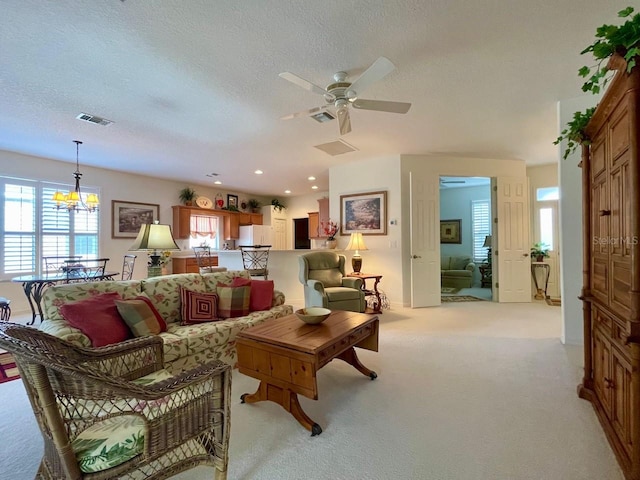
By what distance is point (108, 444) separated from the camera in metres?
1.13

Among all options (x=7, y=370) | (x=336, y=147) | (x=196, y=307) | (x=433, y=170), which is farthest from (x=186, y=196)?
(x=433, y=170)

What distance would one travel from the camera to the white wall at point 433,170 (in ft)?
17.2

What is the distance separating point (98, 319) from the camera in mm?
2172

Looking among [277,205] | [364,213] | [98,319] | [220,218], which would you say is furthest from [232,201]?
[98,319]

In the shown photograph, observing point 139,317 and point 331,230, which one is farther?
point 331,230

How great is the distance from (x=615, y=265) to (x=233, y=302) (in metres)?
2.90

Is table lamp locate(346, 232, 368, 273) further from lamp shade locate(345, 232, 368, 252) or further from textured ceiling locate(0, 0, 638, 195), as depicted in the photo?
textured ceiling locate(0, 0, 638, 195)

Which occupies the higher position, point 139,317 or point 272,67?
point 272,67

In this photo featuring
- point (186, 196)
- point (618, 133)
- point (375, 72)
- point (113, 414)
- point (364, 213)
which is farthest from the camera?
point (186, 196)

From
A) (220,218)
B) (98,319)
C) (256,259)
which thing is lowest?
(98,319)

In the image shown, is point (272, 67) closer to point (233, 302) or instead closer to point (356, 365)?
point (233, 302)

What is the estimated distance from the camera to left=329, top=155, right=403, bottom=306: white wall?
208 inches

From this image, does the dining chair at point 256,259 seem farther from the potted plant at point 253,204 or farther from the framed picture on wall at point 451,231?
the framed picture on wall at point 451,231

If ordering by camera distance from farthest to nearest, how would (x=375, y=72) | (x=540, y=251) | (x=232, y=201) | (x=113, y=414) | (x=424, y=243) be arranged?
(x=232, y=201), (x=540, y=251), (x=424, y=243), (x=375, y=72), (x=113, y=414)
